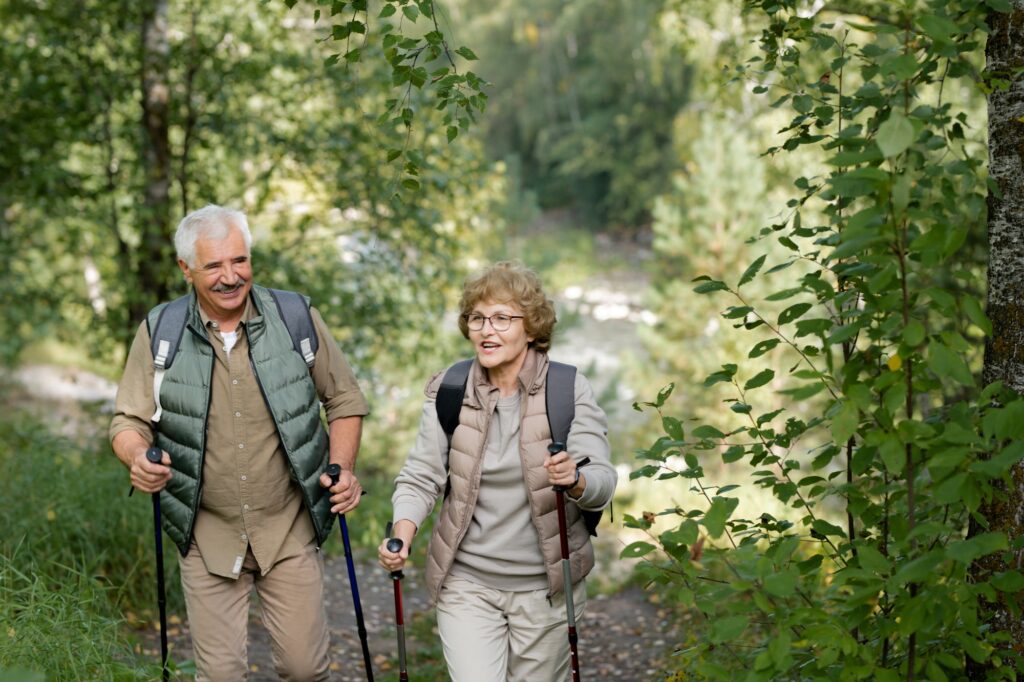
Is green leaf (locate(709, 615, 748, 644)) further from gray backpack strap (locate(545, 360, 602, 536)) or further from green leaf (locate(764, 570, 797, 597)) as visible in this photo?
gray backpack strap (locate(545, 360, 602, 536))

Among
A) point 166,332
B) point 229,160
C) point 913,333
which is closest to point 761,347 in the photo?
point 913,333

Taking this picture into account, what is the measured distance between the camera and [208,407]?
3.71m

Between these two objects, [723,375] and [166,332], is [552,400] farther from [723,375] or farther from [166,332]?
[166,332]

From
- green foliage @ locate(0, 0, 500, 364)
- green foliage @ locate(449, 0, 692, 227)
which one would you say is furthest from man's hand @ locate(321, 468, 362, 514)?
green foliage @ locate(449, 0, 692, 227)

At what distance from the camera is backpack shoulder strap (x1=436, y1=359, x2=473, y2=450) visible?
3623mm

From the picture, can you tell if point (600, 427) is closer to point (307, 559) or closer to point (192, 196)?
point (307, 559)

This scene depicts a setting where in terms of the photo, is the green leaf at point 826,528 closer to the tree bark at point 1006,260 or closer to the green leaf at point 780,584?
the tree bark at point 1006,260

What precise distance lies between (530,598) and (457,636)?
0.90 feet

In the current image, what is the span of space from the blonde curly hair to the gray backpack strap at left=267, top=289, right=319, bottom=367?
58 centimetres

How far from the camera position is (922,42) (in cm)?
317

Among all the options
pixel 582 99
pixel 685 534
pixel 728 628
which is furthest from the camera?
pixel 582 99

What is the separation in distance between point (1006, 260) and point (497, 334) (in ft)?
5.28

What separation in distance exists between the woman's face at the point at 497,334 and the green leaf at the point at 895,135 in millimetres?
1642

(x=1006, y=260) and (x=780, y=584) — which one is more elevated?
(x=1006, y=260)
